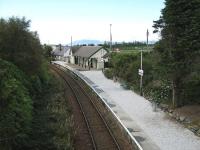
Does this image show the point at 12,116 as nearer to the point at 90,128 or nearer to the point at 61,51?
the point at 90,128

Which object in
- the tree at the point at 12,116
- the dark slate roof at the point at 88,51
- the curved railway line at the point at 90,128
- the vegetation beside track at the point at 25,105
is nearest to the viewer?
the tree at the point at 12,116

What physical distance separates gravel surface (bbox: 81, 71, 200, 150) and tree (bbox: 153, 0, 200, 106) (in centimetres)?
289

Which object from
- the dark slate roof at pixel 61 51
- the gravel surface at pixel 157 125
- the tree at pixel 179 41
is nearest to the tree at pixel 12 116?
the gravel surface at pixel 157 125

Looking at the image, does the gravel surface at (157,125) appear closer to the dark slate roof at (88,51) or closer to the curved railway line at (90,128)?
the curved railway line at (90,128)

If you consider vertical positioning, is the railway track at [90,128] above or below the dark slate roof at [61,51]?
below

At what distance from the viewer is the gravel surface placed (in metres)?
22.2

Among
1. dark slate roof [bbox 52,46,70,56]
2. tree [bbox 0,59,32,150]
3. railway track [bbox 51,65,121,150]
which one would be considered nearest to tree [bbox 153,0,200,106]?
railway track [bbox 51,65,121,150]

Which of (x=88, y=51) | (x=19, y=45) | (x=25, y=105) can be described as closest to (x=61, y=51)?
(x=88, y=51)

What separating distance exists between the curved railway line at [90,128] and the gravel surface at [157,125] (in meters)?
2.28

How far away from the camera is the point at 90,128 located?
26.2 meters

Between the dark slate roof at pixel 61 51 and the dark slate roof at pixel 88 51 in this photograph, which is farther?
the dark slate roof at pixel 61 51

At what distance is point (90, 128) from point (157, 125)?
443cm

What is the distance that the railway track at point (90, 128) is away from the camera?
22.2 metres

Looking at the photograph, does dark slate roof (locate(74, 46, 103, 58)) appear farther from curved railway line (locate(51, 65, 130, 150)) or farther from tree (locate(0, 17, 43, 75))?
curved railway line (locate(51, 65, 130, 150))
